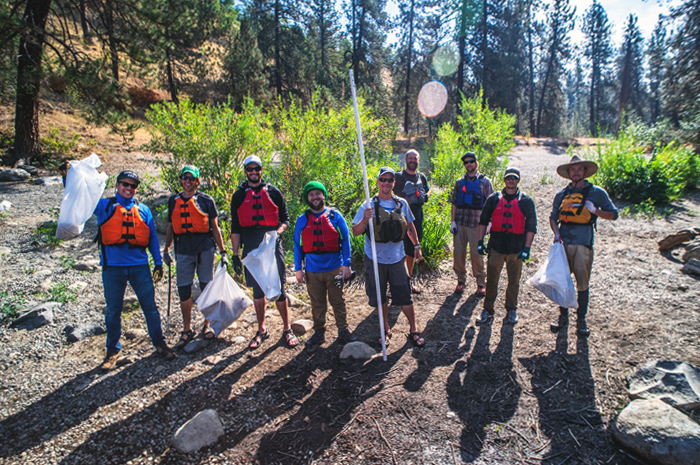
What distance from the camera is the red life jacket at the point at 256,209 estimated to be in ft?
12.2

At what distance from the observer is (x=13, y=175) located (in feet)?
32.2

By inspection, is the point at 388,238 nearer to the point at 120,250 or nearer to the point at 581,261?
the point at 581,261

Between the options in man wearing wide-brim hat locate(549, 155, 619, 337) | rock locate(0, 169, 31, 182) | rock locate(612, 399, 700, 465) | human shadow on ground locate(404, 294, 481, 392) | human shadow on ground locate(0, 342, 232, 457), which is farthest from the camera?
rock locate(0, 169, 31, 182)

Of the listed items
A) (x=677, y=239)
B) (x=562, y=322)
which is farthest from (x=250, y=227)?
A: (x=677, y=239)

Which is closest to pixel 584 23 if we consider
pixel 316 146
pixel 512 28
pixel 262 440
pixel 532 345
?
pixel 512 28

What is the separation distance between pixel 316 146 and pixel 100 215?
15.6 feet

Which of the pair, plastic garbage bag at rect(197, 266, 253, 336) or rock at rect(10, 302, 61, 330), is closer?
plastic garbage bag at rect(197, 266, 253, 336)

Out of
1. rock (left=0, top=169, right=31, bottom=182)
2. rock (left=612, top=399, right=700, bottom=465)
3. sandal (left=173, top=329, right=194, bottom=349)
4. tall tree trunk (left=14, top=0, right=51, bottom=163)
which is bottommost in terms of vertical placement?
rock (left=612, top=399, right=700, bottom=465)

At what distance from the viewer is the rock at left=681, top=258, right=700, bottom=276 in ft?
17.8

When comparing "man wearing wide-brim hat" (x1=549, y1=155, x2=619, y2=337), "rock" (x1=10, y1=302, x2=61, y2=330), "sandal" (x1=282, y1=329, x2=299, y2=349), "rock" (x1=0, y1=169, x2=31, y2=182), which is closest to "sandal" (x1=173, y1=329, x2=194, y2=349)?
"sandal" (x1=282, y1=329, x2=299, y2=349)

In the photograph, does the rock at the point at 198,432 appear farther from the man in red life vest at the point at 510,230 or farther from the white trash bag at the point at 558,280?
the white trash bag at the point at 558,280

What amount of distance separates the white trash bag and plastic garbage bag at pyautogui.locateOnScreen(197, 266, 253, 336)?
3.09 meters

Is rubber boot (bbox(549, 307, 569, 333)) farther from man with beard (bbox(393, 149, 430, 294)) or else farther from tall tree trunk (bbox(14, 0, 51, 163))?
tall tree trunk (bbox(14, 0, 51, 163))

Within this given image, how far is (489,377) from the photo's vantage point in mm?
3340
